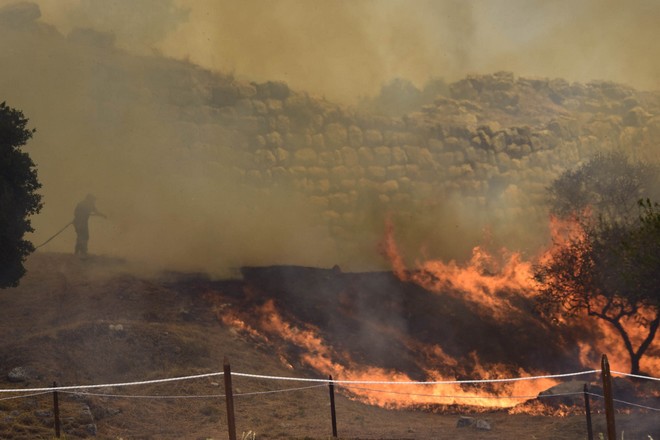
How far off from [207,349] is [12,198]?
9.68 meters

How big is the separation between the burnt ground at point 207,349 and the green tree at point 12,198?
3030 millimetres

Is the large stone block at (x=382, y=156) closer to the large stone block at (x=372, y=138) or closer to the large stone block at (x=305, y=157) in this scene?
the large stone block at (x=372, y=138)

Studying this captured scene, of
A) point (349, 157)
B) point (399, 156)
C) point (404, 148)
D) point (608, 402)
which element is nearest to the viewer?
point (608, 402)

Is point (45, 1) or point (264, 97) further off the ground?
point (45, 1)

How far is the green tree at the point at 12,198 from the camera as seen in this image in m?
29.0

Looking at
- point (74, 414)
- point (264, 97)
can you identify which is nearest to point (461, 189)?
point (264, 97)

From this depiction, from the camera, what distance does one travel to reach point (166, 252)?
43.3 metres

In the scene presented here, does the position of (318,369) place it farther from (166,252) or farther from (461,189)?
(461,189)

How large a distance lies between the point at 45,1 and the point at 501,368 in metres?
38.4

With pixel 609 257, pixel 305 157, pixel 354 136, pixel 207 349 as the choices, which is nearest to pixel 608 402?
pixel 207 349

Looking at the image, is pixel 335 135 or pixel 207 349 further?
pixel 335 135

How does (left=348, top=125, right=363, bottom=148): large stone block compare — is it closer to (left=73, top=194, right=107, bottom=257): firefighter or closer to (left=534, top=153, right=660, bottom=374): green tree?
(left=534, top=153, right=660, bottom=374): green tree

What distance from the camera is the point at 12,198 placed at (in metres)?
29.2

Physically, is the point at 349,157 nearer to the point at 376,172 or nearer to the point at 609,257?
the point at 376,172
